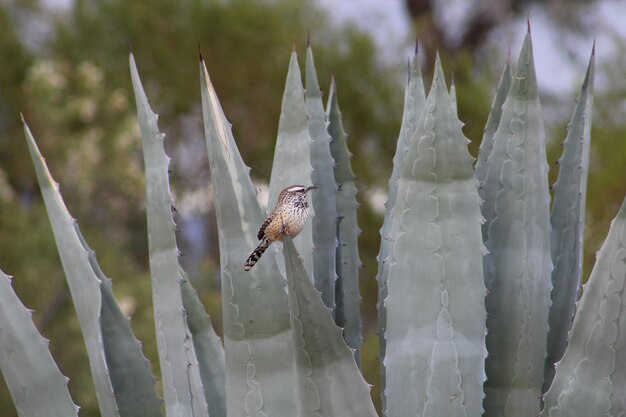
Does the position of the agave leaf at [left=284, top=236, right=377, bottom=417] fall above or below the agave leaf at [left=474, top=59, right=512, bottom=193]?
below

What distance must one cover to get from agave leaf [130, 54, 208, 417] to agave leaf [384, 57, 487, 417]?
41 centimetres

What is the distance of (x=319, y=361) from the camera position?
1.59 m

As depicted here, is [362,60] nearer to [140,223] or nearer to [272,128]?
[272,128]

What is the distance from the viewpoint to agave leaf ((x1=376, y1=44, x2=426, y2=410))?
2035mm

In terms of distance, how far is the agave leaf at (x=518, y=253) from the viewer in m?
1.96

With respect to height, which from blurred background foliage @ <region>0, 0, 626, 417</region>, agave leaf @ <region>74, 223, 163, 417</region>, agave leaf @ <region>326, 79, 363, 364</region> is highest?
blurred background foliage @ <region>0, 0, 626, 417</region>

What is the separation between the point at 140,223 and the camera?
34.4 ft

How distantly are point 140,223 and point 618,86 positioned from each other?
5.16 m

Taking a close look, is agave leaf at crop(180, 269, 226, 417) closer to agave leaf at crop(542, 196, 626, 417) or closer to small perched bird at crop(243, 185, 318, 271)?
small perched bird at crop(243, 185, 318, 271)

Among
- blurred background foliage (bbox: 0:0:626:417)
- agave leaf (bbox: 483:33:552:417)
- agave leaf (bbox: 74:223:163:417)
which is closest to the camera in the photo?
agave leaf (bbox: 483:33:552:417)

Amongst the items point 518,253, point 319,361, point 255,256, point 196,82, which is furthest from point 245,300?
point 196,82

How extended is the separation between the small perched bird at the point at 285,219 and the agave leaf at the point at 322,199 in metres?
0.13

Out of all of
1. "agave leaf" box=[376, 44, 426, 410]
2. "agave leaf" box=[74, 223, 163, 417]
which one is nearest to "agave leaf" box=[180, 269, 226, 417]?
"agave leaf" box=[74, 223, 163, 417]

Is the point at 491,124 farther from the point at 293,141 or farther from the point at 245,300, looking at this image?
the point at 245,300
